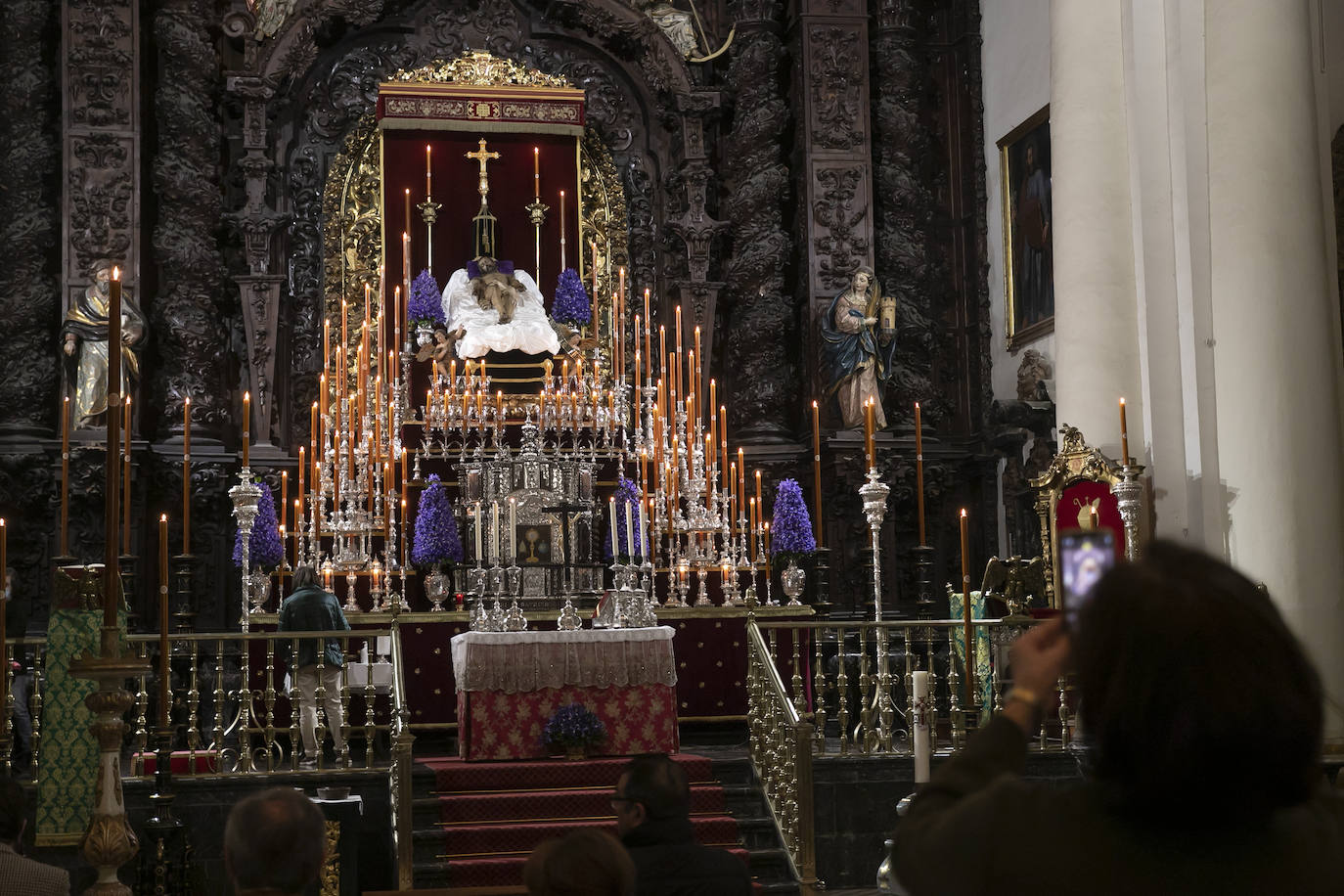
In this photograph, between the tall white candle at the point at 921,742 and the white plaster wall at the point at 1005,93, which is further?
the white plaster wall at the point at 1005,93

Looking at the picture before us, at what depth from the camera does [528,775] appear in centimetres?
1019

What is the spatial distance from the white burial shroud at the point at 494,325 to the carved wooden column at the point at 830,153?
2861 millimetres

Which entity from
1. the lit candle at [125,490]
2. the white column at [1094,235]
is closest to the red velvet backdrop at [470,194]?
the lit candle at [125,490]

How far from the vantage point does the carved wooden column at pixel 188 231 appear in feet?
51.8

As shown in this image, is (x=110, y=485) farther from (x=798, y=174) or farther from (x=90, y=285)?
(x=798, y=174)

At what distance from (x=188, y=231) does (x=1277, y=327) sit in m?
10.6

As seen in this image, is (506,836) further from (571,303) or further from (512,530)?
(571,303)

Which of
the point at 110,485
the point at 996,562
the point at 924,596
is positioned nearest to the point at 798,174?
the point at 924,596

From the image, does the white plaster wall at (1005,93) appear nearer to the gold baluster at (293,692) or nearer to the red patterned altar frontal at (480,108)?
the red patterned altar frontal at (480,108)

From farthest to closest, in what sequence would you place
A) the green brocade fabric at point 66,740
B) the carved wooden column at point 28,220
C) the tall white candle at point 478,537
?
the carved wooden column at point 28,220 < the tall white candle at point 478,537 < the green brocade fabric at point 66,740

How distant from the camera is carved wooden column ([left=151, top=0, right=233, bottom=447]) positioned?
1578 cm

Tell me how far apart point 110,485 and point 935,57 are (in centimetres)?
1390

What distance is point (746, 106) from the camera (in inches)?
682

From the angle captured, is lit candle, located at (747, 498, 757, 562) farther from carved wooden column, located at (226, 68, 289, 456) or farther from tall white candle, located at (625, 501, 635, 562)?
carved wooden column, located at (226, 68, 289, 456)
